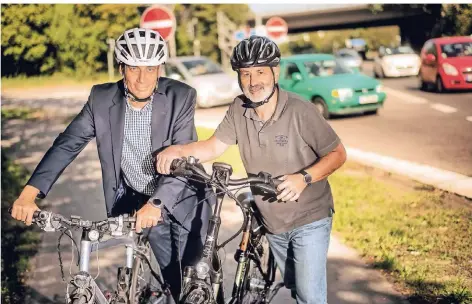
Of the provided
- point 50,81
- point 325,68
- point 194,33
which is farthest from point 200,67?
point 194,33

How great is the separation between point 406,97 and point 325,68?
189 centimetres

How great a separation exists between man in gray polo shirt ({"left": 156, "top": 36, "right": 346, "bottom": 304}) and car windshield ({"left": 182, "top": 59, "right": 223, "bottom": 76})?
1451cm

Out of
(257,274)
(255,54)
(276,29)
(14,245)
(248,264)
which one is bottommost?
(14,245)

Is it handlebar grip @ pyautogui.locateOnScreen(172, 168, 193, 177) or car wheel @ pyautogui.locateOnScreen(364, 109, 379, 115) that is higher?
handlebar grip @ pyautogui.locateOnScreen(172, 168, 193, 177)

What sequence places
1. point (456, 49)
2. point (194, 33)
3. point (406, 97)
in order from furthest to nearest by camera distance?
1. point (194, 33)
2. point (406, 97)
3. point (456, 49)

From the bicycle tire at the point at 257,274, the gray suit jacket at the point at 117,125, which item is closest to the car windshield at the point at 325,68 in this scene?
the bicycle tire at the point at 257,274

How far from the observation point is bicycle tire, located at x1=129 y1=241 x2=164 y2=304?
362 centimetres

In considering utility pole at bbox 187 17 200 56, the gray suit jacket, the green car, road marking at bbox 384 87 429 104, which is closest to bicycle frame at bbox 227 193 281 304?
the gray suit jacket

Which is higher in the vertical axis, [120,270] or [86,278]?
[86,278]

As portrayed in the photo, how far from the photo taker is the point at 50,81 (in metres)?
16.9

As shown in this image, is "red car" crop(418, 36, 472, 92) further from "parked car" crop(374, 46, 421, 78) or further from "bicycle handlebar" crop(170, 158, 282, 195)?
"bicycle handlebar" crop(170, 158, 282, 195)

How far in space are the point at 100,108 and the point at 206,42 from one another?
31.7 m

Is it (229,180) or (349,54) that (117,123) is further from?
(349,54)

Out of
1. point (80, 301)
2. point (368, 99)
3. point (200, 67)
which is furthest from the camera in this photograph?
point (200, 67)
